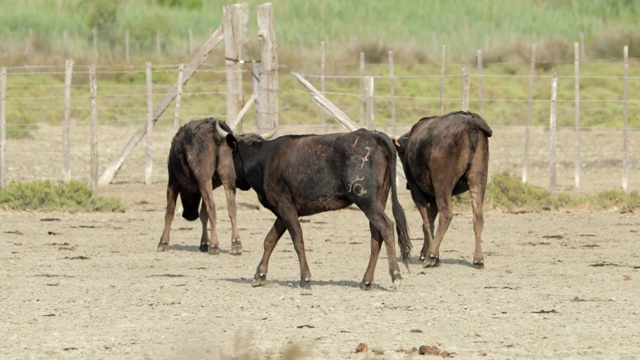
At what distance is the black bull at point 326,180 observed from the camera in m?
12.4

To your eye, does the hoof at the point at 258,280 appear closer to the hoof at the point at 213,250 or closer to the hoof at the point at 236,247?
the hoof at the point at 236,247

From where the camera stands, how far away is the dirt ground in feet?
32.3

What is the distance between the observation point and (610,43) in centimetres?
4150

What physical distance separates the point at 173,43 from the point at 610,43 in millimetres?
13214

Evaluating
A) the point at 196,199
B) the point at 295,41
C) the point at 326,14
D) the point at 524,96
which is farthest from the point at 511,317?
the point at 326,14

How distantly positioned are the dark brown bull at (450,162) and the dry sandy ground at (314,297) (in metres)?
0.42

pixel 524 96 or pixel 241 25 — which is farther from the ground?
pixel 241 25

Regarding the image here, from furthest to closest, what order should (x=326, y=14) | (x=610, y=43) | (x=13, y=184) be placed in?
(x=326, y=14) → (x=610, y=43) → (x=13, y=184)

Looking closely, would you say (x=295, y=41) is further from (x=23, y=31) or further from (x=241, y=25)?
(x=241, y=25)

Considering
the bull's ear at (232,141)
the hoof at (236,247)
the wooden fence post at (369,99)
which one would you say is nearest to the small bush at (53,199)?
the wooden fence post at (369,99)

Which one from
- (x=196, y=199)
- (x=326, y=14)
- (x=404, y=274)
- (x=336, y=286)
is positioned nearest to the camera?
(x=336, y=286)

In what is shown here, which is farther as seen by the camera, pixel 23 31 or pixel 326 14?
pixel 326 14

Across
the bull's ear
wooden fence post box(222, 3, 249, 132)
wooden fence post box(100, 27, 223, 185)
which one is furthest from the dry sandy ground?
wooden fence post box(100, 27, 223, 185)

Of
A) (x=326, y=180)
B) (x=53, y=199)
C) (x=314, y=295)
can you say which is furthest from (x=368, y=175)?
(x=53, y=199)
